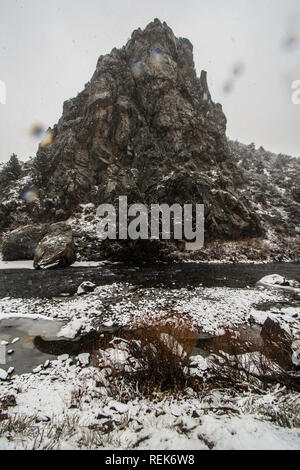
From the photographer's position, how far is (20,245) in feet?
66.3

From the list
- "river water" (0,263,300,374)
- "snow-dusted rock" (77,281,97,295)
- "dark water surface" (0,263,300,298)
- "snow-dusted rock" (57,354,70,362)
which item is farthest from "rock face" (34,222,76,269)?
"snow-dusted rock" (57,354,70,362)

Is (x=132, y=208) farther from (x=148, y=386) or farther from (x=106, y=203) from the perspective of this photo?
(x=148, y=386)

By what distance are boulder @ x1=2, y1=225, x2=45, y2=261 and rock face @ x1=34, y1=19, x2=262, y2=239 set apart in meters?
9.08

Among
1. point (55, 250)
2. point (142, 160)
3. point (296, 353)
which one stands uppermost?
point (142, 160)

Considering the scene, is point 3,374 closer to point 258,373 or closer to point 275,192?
point 258,373

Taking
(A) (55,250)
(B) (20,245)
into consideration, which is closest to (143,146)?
(A) (55,250)

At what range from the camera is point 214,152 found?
132 ft

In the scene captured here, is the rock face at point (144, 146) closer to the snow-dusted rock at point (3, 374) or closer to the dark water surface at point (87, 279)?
the dark water surface at point (87, 279)

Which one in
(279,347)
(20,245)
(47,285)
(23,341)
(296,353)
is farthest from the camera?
(20,245)

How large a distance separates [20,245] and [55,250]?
553 cm

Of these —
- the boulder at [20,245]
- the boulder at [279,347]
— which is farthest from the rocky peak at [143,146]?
the boulder at [279,347]

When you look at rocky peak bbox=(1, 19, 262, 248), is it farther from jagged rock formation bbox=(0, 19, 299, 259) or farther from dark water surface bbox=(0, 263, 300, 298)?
dark water surface bbox=(0, 263, 300, 298)
